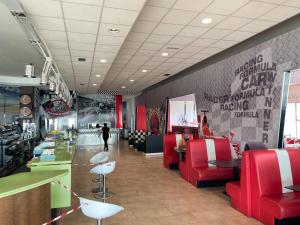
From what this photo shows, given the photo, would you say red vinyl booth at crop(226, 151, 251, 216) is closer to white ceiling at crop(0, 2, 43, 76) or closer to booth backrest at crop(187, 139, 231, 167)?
booth backrest at crop(187, 139, 231, 167)

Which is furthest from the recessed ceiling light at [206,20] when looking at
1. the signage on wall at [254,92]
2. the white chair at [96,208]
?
the white chair at [96,208]

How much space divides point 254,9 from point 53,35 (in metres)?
3.43

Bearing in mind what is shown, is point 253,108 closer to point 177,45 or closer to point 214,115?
point 214,115

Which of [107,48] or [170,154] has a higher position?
[107,48]

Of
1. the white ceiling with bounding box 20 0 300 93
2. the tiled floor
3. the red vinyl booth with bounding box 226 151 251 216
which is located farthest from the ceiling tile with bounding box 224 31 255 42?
the tiled floor

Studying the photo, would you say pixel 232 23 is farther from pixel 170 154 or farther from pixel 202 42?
pixel 170 154

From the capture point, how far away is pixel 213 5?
12.6ft

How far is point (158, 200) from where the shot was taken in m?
4.62

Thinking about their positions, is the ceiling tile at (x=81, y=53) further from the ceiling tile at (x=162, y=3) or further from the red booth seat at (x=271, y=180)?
the red booth seat at (x=271, y=180)

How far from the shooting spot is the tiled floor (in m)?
3.73

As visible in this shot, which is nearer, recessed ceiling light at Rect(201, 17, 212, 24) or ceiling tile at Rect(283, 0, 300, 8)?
ceiling tile at Rect(283, 0, 300, 8)

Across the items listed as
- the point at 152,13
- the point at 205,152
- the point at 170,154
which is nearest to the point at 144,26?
the point at 152,13

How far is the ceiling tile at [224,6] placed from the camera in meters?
3.75

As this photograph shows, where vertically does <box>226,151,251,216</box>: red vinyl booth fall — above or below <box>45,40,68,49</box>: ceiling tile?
below
